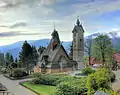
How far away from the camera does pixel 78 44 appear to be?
51.5 metres

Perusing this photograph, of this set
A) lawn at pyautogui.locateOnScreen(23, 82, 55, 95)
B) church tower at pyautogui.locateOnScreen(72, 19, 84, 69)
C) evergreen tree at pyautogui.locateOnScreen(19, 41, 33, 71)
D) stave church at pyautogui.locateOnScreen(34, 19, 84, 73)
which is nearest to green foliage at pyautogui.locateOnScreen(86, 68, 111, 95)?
lawn at pyautogui.locateOnScreen(23, 82, 55, 95)

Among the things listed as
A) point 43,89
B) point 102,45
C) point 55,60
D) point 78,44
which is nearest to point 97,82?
point 43,89

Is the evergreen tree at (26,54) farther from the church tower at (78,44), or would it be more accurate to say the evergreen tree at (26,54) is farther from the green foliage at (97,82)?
the green foliage at (97,82)

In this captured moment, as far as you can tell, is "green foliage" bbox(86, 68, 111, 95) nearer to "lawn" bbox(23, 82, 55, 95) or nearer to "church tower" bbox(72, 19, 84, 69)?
"lawn" bbox(23, 82, 55, 95)

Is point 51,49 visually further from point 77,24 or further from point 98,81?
point 98,81

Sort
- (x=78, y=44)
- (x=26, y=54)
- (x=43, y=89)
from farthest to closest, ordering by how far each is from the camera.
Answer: (x=78, y=44) → (x=26, y=54) → (x=43, y=89)

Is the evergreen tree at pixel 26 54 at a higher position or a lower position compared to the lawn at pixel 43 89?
higher

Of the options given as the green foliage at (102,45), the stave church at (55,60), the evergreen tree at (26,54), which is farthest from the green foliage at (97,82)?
the evergreen tree at (26,54)

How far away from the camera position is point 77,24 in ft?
165

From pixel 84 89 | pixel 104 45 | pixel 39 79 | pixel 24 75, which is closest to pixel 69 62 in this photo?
pixel 104 45

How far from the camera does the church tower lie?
50750mm

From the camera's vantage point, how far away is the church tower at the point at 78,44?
50750mm

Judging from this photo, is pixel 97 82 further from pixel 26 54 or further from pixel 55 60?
pixel 26 54

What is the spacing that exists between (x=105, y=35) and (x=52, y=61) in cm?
1051
